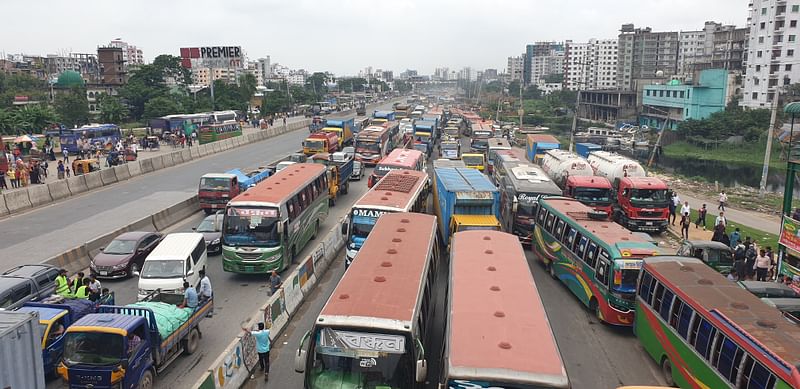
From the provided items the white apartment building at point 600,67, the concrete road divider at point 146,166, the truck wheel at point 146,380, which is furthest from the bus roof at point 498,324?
the white apartment building at point 600,67

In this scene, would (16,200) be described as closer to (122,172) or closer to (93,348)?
(122,172)

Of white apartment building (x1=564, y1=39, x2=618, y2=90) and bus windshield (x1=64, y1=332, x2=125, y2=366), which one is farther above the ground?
white apartment building (x1=564, y1=39, x2=618, y2=90)

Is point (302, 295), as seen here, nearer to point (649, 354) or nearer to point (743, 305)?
point (649, 354)

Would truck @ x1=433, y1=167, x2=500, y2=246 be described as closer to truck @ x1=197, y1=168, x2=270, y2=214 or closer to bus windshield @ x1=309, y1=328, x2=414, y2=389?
bus windshield @ x1=309, y1=328, x2=414, y2=389

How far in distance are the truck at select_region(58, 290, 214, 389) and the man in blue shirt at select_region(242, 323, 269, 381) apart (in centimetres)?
177

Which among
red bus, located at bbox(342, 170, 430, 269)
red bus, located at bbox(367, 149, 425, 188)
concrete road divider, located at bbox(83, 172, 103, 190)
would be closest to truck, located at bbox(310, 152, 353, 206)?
red bus, located at bbox(367, 149, 425, 188)

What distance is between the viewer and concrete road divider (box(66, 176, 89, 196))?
31031mm

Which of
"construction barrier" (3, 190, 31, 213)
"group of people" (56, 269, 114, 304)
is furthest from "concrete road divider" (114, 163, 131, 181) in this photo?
"group of people" (56, 269, 114, 304)

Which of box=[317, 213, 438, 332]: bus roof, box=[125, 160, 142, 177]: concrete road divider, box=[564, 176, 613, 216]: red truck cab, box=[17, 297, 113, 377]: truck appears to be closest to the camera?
box=[317, 213, 438, 332]: bus roof

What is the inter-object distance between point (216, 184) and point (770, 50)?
258 feet

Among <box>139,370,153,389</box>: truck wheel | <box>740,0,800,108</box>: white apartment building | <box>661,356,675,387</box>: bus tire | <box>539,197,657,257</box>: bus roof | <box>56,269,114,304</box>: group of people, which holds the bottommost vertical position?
<box>661,356,675,387</box>: bus tire

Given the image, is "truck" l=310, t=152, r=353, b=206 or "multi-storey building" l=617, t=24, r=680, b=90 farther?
"multi-storey building" l=617, t=24, r=680, b=90

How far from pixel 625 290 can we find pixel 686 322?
10.9 feet

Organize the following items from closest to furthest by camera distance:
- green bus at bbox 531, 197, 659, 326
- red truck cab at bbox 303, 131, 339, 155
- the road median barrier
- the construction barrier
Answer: green bus at bbox 531, 197, 659, 326 < the construction barrier < the road median barrier < red truck cab at bbox 303, 131, 339, 155
